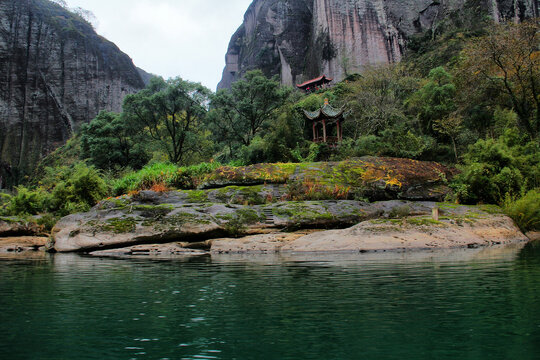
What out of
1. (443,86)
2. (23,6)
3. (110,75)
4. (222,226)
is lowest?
(222,226)

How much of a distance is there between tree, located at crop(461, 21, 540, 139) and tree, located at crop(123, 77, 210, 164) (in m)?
17.7

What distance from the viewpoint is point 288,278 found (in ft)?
18.6

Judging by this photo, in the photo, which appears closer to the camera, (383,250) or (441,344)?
(441,344)

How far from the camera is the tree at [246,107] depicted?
89.5 feet

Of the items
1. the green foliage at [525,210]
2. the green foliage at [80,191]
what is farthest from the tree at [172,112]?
the green foliage at [525,210]

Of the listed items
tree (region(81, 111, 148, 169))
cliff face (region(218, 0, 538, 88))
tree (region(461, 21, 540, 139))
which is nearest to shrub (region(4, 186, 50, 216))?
tree (region(81, 111, 148, 169))

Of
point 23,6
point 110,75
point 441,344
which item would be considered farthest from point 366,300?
point 23,6

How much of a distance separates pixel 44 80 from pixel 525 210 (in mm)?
68536

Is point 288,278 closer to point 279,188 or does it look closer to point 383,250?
point 383,250

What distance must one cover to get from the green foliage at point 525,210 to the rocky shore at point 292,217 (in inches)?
18.6

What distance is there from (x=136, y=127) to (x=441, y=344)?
98.1ft

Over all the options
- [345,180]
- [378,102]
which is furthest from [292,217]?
[378,102]

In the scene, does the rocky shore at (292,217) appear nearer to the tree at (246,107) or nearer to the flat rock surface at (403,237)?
the flat rock surface at (403,237)

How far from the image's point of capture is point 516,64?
19.0 metres
